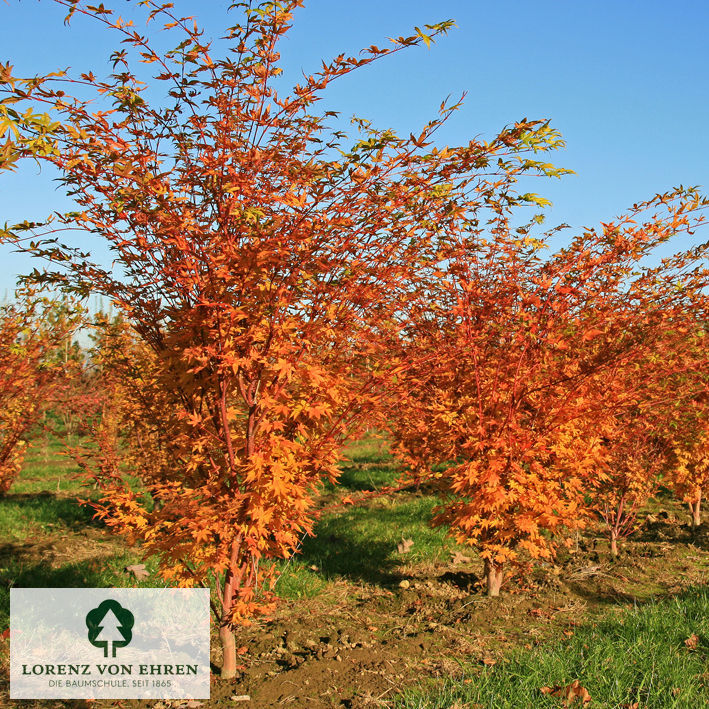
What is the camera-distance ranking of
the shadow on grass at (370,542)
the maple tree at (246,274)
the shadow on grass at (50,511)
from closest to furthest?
the maple tree at (246,274), the shadow on grass at (370,542), the shadow on grass at (50,511)

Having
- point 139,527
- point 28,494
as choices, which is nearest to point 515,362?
point 139,527

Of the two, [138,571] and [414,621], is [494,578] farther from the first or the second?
[138,571]

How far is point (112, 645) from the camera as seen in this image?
13.5 feet

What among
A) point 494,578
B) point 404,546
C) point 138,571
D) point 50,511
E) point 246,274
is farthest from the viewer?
point 50,511

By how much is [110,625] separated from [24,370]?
12.4 feet

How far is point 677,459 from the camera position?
7.78m

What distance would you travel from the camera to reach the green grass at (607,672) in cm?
314

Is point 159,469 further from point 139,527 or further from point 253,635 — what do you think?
point 139,527

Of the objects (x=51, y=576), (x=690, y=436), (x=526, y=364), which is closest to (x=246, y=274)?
(x=526, y=364)

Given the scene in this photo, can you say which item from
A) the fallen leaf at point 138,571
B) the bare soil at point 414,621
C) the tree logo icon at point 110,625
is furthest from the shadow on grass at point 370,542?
the tree logo icon at point 110,625

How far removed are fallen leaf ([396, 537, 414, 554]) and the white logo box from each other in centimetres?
295

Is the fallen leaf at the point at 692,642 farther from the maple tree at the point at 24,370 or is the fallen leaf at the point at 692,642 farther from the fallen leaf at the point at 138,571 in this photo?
the maple tree at the point at 24,370

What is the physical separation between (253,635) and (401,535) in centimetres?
357

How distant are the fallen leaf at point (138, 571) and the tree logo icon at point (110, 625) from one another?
4.84 feet
